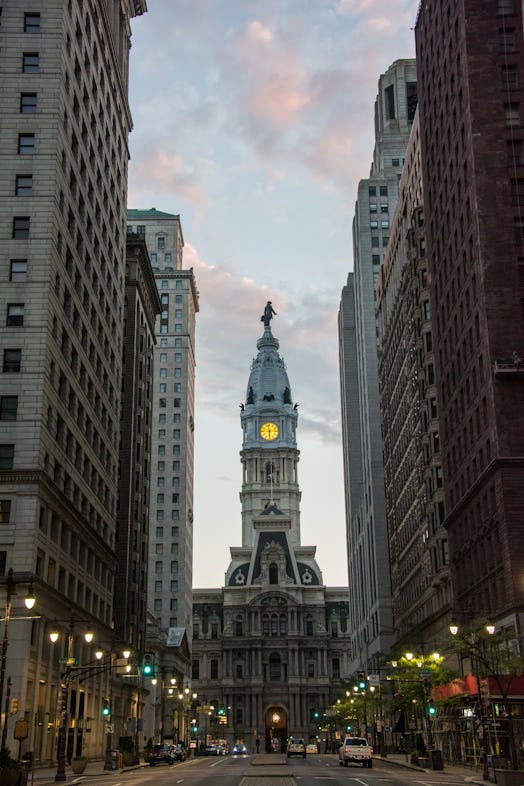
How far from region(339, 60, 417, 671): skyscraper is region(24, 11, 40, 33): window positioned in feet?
280

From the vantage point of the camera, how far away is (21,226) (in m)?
63.6

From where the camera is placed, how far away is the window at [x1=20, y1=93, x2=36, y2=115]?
66.1 meters

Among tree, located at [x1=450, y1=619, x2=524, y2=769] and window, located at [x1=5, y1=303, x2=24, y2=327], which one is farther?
window, located at [x1=5, y1=303, x2=24, y2=327]

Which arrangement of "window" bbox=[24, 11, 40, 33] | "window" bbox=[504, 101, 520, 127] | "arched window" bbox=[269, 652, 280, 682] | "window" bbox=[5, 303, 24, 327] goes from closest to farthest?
"window" bbox=[5, 303, 24, 327] → "window" bbox=[24, 11, 40, 33] → "window" bbox=[504, 101, 520, 127] → "arched window" bbox=[269, 652, 280, 682]

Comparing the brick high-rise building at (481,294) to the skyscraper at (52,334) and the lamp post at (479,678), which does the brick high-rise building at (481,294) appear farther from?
the skyscraper at (52,334)

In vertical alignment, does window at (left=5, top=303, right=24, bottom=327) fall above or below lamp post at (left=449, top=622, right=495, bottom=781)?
above

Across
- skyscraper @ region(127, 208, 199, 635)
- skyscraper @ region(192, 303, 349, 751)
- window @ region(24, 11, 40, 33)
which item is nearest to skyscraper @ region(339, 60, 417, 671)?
skyscraper @ region(192, 303, 349, 751)

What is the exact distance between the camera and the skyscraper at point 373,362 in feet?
447

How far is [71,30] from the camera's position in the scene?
70.9 m

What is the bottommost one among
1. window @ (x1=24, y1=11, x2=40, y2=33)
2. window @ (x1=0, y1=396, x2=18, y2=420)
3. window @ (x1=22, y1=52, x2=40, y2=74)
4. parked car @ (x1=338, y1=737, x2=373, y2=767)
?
parked car @ (x1=338, y1=737, x2=373, y2=767)

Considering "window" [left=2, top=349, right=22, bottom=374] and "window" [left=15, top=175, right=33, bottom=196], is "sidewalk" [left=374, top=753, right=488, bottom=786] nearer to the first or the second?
"window" [left=2, top=349, right=22, bottom=374]

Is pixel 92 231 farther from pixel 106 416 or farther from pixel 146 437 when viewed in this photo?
pixel 146 437

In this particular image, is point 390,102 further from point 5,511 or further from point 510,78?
point 5,511

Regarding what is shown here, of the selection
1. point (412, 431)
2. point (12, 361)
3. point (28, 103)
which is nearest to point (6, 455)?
point (12, 361)
